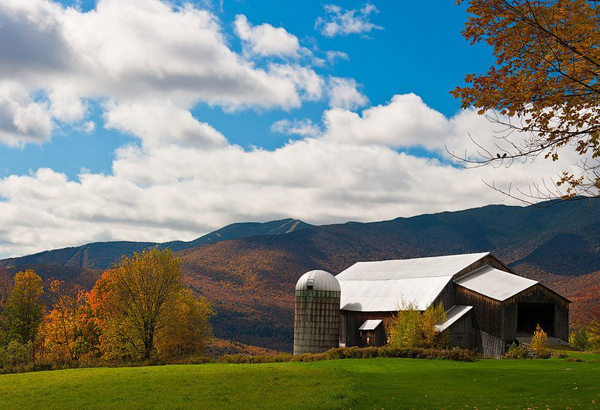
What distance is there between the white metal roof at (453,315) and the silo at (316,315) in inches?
416

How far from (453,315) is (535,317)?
9.34 meters

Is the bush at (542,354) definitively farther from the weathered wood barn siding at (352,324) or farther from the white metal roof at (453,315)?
the weathered wood barn siding at (352,324)

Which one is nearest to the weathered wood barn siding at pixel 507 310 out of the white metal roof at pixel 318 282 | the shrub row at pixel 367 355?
the shrub row at pixel 367 355

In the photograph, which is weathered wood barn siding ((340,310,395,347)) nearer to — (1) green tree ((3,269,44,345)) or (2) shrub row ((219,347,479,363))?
(2) shrub row ((219,347,479,363))

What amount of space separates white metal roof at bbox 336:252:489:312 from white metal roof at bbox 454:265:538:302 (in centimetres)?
124

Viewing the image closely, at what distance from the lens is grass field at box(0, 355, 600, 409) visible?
950 inches

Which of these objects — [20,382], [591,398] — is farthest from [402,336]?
[20,382]

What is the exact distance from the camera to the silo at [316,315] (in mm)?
55500

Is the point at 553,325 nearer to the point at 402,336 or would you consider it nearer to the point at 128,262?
the point at 402,336

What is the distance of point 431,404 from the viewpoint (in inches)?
920

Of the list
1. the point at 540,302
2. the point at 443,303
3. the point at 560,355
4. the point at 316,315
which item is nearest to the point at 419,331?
the point at 443,303

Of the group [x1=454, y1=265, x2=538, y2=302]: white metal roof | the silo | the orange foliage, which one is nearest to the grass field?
[x1=454, y1=265, x2=538, y2=302]: white metal roof

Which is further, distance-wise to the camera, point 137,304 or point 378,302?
point 378,302

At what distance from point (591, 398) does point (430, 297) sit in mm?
28941
